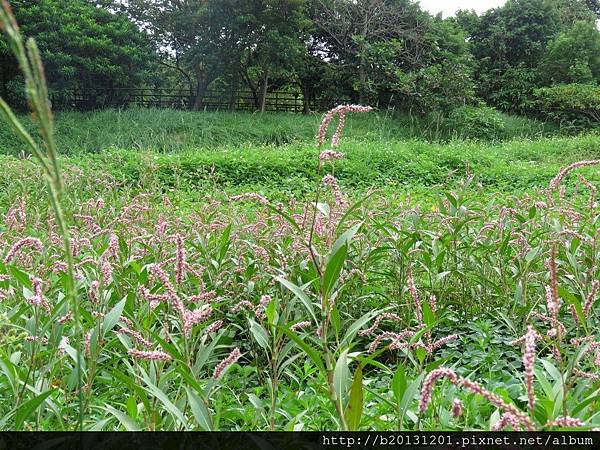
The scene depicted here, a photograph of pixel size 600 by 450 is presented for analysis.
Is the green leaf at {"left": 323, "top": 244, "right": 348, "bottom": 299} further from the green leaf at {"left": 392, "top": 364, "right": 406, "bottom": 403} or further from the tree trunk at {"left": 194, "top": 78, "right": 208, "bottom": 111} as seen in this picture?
the tree trunk at {"left": 194, "top": 78, "right": 208, "bottom": 111}

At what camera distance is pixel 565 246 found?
83.4 inches

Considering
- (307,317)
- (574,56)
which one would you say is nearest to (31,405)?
(307,317)

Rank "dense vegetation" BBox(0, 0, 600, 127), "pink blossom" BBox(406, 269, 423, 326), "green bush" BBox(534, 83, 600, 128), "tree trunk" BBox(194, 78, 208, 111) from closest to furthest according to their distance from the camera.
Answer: "pink blossom" BBox(406, 269, 423, 326)
"dense vegetation" BBox(0, 0, 600, 127)
"green bush" BBox(534, 83, 600, 128)
"tree trunk" BBox(194, 78, 208, 111)

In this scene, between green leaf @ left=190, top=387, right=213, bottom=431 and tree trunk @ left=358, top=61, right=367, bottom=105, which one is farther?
tree trunk @ left=358, top=61, right=367, bottom=105

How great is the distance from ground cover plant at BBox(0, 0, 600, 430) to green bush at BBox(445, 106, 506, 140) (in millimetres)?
13642

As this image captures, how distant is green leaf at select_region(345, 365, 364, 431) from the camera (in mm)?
870

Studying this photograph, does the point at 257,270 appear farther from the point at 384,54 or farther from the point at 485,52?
the point at 485,52

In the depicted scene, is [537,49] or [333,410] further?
[537,49]

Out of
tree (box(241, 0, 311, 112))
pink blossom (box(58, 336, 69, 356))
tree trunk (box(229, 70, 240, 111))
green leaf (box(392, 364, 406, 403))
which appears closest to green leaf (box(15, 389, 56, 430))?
pink blossom (box(58, 336, 69, 356))

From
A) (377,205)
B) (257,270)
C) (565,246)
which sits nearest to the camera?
(565,246)

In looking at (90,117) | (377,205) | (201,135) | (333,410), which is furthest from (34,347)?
(90,117)

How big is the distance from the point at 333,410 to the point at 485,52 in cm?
2394

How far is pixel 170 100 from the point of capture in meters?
19.1

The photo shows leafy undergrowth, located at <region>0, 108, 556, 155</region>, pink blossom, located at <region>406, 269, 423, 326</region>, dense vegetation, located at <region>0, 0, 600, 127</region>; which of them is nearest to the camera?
pink blossom, located at <region>406, 269, 423, 326</region>
